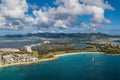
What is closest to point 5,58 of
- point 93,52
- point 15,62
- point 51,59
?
point 15,62

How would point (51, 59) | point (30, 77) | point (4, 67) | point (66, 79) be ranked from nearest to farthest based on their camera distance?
point (66, 79) → point (30, 77) → point (4, 67) → point (51, 59)

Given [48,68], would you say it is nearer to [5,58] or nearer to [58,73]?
[58,73]

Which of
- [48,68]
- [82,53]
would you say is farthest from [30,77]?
→ [82,53]

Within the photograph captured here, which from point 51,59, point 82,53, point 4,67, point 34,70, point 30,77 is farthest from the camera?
point 82,53

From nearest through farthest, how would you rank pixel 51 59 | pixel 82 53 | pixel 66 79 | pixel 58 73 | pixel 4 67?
1. pixel 66 79
2. pixel 58 73
3. pixel 4 67
4. pixel 51 59
5. pixel 82 53

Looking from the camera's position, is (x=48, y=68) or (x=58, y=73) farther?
(x=48, y=68)

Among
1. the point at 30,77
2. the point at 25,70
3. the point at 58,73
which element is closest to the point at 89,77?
the point at 58,73

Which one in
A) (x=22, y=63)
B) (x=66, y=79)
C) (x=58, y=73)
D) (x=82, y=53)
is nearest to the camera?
(x=66, y=79)

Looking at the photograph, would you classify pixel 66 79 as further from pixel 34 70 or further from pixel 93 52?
pixel 93 52
